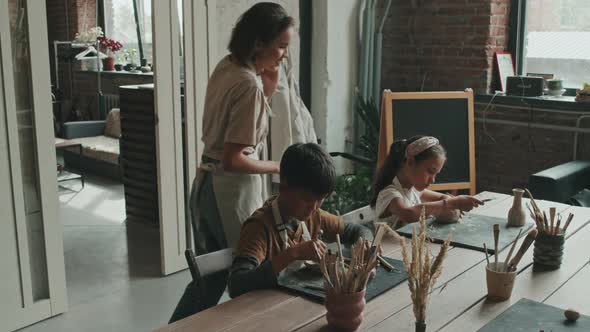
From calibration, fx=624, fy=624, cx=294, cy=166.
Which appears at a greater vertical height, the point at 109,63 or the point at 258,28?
the point at 258,28

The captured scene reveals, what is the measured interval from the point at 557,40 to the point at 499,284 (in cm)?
336

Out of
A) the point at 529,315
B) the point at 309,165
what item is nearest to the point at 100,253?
the point at 309,165

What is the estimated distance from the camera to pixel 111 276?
3859 millimetres

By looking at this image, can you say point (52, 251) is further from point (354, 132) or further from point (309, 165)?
point (354, 132)

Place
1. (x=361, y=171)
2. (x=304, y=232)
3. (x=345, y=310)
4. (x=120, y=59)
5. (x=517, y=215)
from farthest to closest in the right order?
(x=120, y=59)
(x=361, y=171)
(x=517, y=215)
(x=304, y=232)
(x=345, y=310)

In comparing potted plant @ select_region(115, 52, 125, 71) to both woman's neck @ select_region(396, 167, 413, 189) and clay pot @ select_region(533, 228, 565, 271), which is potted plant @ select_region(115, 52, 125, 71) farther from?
clay pot @ select_region(533, 228, 565, 271)

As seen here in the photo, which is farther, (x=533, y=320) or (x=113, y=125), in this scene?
(x=113, y=125)

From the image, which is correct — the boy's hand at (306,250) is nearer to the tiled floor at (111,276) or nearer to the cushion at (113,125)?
the tiled floor at (111,276)

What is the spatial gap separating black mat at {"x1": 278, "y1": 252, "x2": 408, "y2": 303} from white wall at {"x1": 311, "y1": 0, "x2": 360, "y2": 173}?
283cm

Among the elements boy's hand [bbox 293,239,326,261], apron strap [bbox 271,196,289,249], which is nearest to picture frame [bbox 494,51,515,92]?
apron strap [bbox 271,196,289,249]

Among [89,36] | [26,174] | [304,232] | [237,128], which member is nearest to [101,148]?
[89,36]

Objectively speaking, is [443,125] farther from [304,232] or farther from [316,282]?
[316,282]

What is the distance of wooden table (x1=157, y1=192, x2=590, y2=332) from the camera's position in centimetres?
147

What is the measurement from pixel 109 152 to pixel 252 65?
4.67 meters
